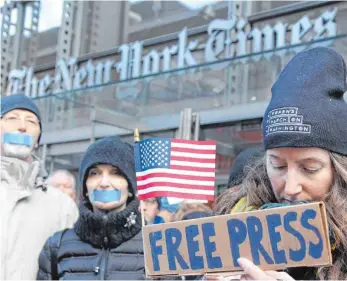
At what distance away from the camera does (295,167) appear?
145 cm

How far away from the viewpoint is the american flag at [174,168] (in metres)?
2.09

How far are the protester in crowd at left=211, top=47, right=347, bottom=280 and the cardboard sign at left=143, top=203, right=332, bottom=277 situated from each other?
12 centimetres

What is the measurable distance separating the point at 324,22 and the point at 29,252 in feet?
17.9

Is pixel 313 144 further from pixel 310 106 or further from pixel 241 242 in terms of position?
pixel 241 242

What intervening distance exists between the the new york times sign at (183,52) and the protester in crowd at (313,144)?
15.7 feet

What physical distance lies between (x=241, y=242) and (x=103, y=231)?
1.24 meters

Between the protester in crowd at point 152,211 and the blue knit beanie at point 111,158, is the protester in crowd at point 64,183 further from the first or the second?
the blue knit beanie at point 111,158

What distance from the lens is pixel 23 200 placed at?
9.22ft

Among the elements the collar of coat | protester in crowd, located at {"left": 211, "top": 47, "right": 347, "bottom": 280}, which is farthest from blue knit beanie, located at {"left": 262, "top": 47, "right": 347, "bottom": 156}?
the collar of coat

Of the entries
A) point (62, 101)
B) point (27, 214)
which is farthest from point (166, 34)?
point (27, 214)

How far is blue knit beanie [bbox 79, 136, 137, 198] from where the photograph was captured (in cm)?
261

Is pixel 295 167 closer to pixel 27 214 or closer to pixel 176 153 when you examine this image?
pixel 176 153

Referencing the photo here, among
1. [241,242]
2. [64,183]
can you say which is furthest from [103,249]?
[64,183]

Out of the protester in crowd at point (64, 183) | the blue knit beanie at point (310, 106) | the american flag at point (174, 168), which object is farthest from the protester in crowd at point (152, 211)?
the blue knit beanie at point (310, 106)
